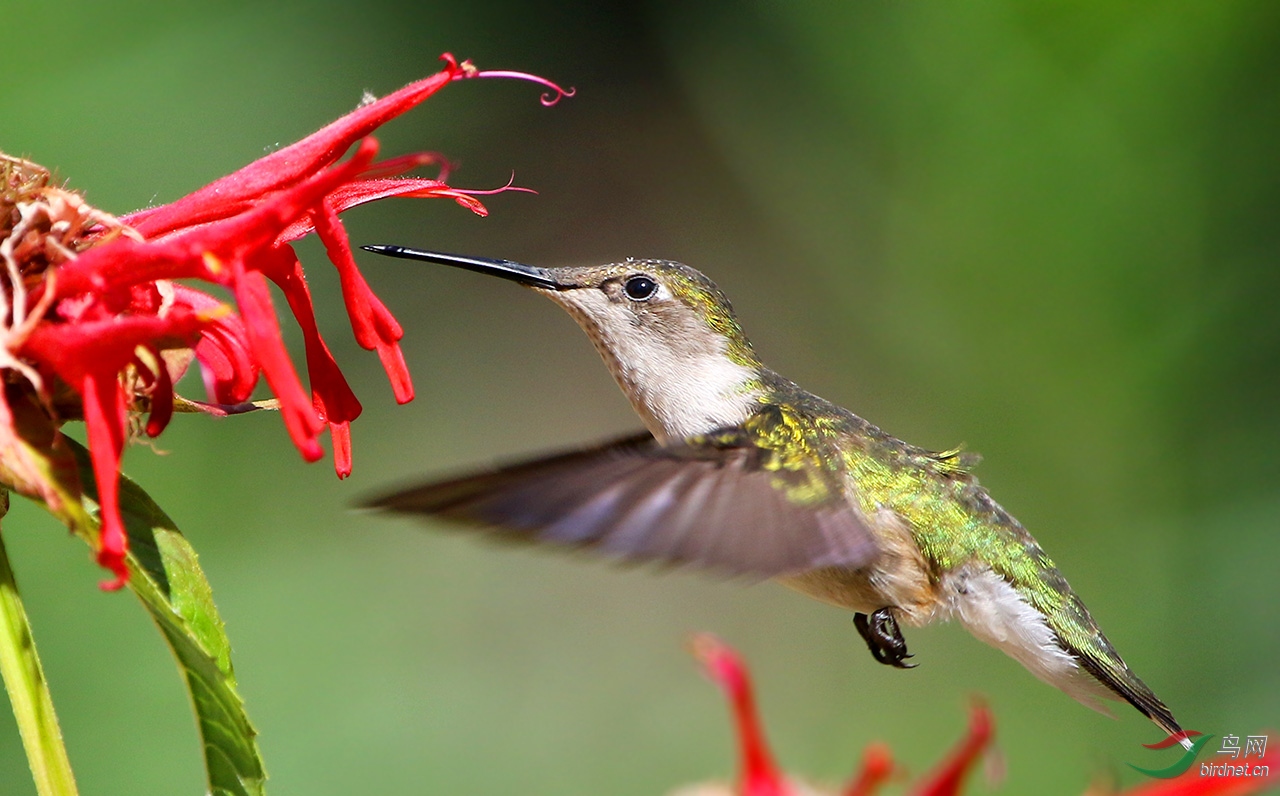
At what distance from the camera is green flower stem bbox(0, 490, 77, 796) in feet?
2.13

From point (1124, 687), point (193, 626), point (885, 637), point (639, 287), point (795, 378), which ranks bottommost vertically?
point (1124, 687)

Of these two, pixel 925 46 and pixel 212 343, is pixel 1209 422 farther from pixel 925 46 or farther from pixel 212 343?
pixel 212 343

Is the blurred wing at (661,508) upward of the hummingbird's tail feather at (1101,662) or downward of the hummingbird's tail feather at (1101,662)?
upward

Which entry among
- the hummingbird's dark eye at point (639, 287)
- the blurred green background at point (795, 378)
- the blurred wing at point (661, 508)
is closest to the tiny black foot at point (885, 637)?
the blurred wing at point (661, 508)

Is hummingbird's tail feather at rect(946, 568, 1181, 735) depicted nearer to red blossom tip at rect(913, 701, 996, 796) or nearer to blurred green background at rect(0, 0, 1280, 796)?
red blossom tip at rect(913, 701, 996, 796)

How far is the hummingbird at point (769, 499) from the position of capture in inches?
33.3

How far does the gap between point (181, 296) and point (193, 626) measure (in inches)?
9.5

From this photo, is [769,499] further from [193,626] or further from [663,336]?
[193,626]

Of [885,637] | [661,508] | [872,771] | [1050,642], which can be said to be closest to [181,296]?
[661,508]

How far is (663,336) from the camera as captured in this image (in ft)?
4.40

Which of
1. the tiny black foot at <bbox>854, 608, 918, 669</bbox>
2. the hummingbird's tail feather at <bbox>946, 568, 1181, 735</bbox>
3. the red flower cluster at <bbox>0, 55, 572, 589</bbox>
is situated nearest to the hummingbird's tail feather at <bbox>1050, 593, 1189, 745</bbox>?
the hummingbird's tail feather at <bbox>946, 568, 1181, 735</bbox>

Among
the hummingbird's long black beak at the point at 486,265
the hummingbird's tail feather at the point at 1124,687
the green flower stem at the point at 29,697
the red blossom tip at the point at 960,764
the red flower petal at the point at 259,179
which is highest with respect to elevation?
the hummingbird's long black beak at the point at 486,265

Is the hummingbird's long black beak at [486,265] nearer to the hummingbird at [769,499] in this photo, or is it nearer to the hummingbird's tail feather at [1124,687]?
the hummingbird at [769,499]

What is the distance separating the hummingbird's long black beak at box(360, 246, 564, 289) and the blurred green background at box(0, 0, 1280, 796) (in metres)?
1.28
